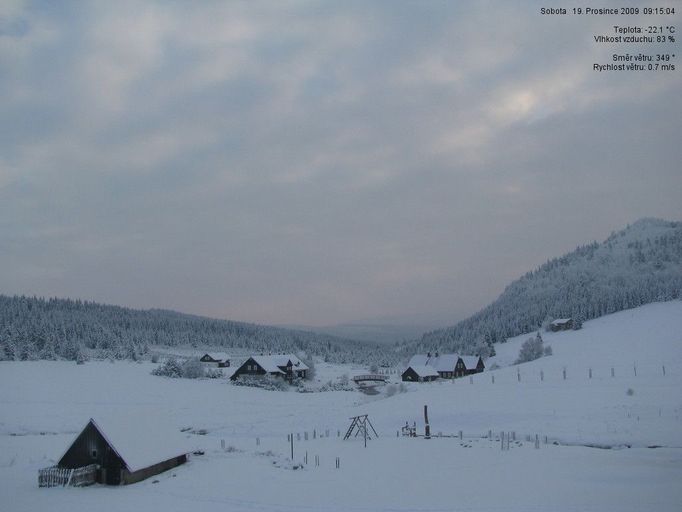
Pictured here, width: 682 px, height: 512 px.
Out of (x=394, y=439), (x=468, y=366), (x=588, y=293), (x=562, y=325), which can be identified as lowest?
(x=394, y=439)

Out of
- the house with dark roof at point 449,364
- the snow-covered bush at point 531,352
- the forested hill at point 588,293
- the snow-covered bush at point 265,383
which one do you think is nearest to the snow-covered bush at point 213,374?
the snow-covered bush at point 265,383

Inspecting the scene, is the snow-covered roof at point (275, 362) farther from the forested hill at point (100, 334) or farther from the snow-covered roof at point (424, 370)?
the forested hill at point (100, 334)

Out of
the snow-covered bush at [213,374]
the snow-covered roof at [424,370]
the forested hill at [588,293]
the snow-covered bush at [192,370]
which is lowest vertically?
the snow-covered roof at [424,370]

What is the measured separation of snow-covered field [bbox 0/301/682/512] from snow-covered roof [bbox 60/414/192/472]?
1.61 ft

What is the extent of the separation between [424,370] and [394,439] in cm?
5182

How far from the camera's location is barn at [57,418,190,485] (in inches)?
1155

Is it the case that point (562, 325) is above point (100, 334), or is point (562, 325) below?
below

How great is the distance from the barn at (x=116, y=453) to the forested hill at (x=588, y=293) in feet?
328

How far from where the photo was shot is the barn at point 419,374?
94125mm

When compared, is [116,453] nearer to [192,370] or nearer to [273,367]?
[192,370]

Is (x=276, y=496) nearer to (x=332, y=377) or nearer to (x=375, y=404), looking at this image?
(x=375, y=404)

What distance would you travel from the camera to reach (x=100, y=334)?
409 feet

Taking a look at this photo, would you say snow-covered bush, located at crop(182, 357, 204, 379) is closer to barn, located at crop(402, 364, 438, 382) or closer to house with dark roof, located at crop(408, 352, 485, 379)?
barn, located at crop(402, 364, 438, 382)

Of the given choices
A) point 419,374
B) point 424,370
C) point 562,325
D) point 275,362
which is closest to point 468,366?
point 424,370
